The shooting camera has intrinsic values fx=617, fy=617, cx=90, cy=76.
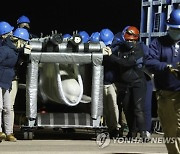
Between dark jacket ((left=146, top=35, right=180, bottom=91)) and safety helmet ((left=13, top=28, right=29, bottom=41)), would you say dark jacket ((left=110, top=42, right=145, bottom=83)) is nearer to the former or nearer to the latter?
safety helmet ((left=13, top=28, right=29, bottom=41))

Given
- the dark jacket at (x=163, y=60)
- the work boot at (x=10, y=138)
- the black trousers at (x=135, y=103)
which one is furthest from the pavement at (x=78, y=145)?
the dark jacket at (x=163, y=60)

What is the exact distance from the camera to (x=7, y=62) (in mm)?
9031

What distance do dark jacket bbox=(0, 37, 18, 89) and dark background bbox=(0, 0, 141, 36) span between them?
7909mm

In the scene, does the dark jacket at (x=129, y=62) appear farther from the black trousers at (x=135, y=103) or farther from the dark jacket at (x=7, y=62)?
the dark jacket at (x=7, y=62)

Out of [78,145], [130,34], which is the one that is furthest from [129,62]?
[78,145]

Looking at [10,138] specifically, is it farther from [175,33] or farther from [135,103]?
[175,33]

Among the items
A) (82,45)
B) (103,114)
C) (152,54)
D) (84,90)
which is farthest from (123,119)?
(152,54)

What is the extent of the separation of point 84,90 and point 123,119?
113 cm

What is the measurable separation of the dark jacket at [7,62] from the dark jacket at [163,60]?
10.2 feet

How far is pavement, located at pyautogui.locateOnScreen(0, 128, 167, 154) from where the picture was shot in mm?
8328

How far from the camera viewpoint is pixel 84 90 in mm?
9750

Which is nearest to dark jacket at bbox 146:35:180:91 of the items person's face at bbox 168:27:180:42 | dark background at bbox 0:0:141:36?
person's face at bbox 168:27:180:42

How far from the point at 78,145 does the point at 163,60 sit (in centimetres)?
292

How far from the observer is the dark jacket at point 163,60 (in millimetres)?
6359
